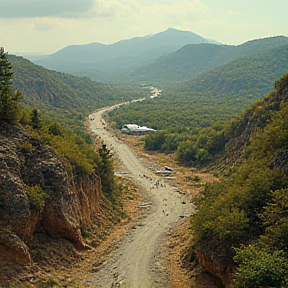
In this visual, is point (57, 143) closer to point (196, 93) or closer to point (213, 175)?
point (213, 175)

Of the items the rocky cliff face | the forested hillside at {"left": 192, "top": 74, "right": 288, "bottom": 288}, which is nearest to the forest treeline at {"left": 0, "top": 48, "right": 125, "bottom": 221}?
the rocky cliff face

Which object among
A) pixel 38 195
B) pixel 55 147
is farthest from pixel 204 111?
pixel 38 195

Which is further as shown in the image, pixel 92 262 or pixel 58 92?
pixel 58 92

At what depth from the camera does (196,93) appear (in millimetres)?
185250

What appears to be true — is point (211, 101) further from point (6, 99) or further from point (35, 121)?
point (6, 99)

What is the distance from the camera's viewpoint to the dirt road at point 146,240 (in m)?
24.1

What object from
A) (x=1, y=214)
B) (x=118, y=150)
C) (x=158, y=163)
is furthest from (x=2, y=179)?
(x=118, y=150)

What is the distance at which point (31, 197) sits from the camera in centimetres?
2355

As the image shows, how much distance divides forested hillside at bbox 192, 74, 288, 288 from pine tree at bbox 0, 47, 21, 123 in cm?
1561

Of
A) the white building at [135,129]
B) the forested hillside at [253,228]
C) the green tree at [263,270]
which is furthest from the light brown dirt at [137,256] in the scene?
the white building at [135,129]

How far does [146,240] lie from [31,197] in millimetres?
11815

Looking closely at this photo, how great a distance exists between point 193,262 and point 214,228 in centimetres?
369

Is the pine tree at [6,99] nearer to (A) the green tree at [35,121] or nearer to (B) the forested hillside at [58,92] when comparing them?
(A) the green tree at [35,121]

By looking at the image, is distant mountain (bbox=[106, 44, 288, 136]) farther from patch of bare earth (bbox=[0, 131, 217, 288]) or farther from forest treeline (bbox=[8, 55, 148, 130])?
patch of bare earth (bbox=[0, 131, 217, 288])
